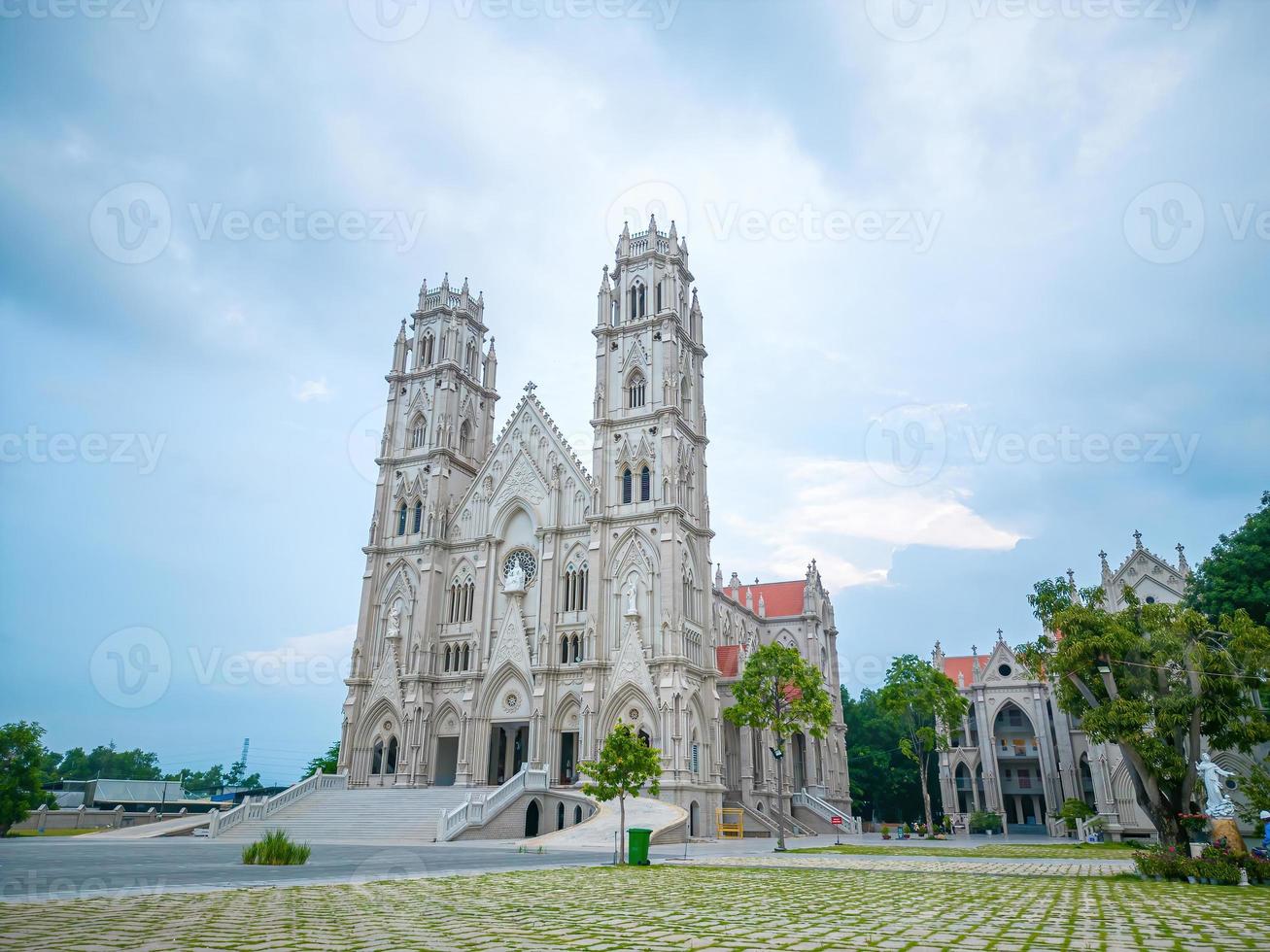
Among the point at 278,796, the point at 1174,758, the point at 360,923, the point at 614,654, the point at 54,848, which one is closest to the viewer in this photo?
the point at 360,923

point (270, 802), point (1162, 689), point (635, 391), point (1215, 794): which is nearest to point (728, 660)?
point (635, 391)

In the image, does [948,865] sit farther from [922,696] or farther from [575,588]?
[575,588]

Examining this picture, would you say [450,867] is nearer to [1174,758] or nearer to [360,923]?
[360,923]

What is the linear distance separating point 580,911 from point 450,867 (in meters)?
9.83

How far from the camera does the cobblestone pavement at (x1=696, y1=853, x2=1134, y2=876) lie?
2067 cm

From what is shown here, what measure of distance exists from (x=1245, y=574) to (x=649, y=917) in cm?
A: 3693

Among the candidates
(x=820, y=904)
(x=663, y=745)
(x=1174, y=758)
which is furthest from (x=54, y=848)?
(x=1174, y=758)

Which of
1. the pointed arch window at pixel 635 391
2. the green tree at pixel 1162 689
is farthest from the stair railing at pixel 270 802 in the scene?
the green tree at pixel 1162 689

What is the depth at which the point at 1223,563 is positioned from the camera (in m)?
37.2

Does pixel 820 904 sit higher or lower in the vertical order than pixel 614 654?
lower

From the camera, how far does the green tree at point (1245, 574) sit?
35.6 metres

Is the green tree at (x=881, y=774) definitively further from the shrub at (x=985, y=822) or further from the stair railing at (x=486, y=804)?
the stair railing at (x=486, y=804)

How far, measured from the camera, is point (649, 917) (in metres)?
10.4

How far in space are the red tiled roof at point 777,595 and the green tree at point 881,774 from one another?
11923mm
